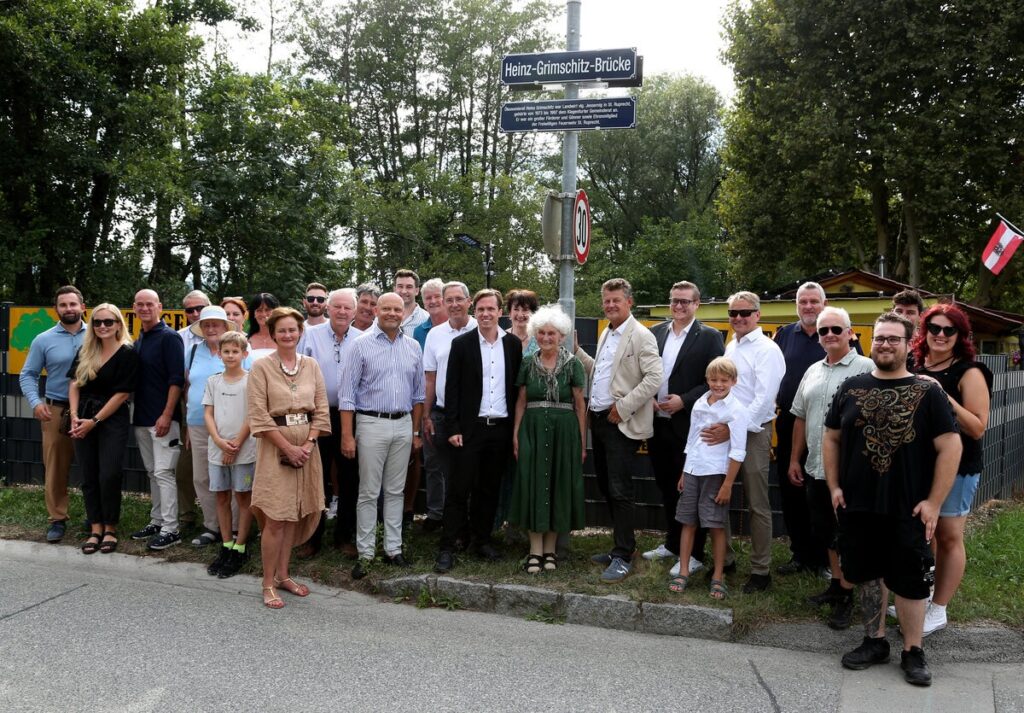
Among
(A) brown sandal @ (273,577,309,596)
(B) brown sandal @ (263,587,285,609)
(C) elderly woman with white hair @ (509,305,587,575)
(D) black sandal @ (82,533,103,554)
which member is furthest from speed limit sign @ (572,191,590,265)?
(D) black sandal @ (82,533,103,554)

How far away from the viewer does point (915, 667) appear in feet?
12.8

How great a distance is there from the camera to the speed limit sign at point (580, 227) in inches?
243

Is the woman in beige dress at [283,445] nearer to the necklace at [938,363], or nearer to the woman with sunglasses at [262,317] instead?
the woman with sunglasses at [262,317]

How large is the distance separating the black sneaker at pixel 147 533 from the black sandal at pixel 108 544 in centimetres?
16

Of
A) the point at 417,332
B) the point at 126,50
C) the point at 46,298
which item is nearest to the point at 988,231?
the point at 417,332

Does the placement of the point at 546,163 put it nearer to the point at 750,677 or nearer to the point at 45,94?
the point at 45,94

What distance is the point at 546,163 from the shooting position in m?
37.7

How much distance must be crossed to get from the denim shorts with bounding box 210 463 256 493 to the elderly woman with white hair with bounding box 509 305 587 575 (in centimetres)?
195

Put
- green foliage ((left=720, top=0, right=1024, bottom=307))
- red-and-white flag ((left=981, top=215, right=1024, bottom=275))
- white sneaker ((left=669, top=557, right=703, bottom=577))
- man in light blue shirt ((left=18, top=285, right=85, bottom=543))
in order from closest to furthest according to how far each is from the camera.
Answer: white sneaker ((left=669, top=557, right=703, bottom=577)) < man in light blue shirt ((left=18, top=285, right=85, bottom=543)) < red-and-white flag ((left=981, top=215, right=1024, bottom=275)) < green foliage ((left=720, top=0, right=1024, bottom=307))

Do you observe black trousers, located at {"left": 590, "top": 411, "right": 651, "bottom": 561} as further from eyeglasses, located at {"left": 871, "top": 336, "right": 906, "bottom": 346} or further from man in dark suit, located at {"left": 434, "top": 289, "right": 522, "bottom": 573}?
eyeglasses, located at {"left": 871, "top": 336, "right": 906, "bottom": 346}

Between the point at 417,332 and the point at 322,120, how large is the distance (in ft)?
57.6

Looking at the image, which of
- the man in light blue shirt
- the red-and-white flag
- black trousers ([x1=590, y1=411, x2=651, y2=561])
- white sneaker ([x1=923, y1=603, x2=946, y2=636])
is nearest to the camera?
white sneaker ([x1=923, y1=603, x2=946, y2=636])

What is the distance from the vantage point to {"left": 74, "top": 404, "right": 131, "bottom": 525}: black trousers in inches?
239

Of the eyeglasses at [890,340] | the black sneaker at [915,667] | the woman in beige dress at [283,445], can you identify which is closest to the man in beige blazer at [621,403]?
the eyeglasses at [890,340]
